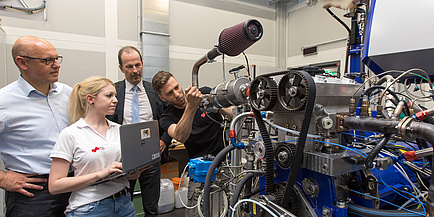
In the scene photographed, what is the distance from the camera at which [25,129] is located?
1.32m

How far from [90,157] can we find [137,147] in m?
0.25

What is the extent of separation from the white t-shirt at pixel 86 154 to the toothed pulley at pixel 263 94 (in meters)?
0.90

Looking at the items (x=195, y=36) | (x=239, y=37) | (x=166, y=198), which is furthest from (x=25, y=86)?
(x=195, y=36)

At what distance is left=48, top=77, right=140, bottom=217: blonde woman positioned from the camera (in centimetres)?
116

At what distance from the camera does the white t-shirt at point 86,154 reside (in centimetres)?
118

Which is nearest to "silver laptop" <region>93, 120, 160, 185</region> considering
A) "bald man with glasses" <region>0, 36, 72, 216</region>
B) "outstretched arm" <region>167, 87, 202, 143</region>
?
"outstretched arm" <region>167, 87, 202, 143</region>

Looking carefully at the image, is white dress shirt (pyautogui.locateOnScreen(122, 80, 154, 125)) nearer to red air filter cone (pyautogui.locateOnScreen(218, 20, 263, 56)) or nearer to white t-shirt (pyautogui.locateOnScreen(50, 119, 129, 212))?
white t-shirt (pyautogui.locateOnScreen(50, 119, 129, 212))

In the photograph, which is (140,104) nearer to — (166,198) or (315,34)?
(166,198)

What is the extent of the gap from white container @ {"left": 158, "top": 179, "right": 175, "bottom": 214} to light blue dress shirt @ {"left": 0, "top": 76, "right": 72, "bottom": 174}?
170cm

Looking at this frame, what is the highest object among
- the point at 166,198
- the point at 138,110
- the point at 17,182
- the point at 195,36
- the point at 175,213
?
the point at 195,36

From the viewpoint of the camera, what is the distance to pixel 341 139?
2.68 feet

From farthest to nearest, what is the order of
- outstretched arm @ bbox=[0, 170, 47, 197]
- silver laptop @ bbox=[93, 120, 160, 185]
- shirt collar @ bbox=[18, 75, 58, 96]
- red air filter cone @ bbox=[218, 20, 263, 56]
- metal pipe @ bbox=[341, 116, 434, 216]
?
shirt collar @ bbox=[18, 75, 58, 96] → outstretched arm @ bbox=[0, 170, 47, 197] → silver laptop @ bbox=[93, 120, 160, 185] → red air filter cone @ bbox=[218, 20, 263, 56] → metal pipe @ bbox=[341, 116, 434, 216]

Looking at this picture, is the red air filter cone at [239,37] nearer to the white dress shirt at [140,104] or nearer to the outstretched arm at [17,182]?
the white dress shirt at [140,104]

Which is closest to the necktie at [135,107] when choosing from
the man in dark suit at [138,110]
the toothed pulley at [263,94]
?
the man in dark suit at [138,110]
